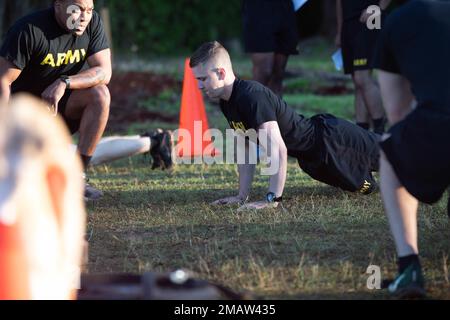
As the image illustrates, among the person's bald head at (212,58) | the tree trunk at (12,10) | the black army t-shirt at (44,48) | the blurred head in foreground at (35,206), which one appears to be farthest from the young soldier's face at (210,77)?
the tree trunk at (12,10)

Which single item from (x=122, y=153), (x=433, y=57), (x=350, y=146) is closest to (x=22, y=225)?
(x=433, y=57)

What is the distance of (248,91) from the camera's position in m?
6.09

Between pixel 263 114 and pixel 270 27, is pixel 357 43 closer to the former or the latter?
pixel 270 27

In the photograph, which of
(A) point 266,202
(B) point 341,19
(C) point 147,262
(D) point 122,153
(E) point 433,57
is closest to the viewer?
(E) point 433,57

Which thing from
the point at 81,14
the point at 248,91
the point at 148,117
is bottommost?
the point at 148,117

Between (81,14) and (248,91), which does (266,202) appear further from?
(81,14)

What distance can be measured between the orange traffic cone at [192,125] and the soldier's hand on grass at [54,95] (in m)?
2.28

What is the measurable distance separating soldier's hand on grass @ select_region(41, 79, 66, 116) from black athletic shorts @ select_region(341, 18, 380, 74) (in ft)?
9.95

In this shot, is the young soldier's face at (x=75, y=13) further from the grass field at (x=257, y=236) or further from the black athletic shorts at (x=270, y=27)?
the black athletic shorts at (x=270, y=27)

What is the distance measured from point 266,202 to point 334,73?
11.0 meters

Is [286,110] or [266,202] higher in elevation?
[286,110]

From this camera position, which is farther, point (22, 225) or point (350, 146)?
point (350, 146)

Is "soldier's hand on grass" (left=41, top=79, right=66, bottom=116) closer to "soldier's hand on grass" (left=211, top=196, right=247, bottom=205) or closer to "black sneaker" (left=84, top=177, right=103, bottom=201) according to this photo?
"black sneaker" (left=84, top=177, right=103, bottom=201)
